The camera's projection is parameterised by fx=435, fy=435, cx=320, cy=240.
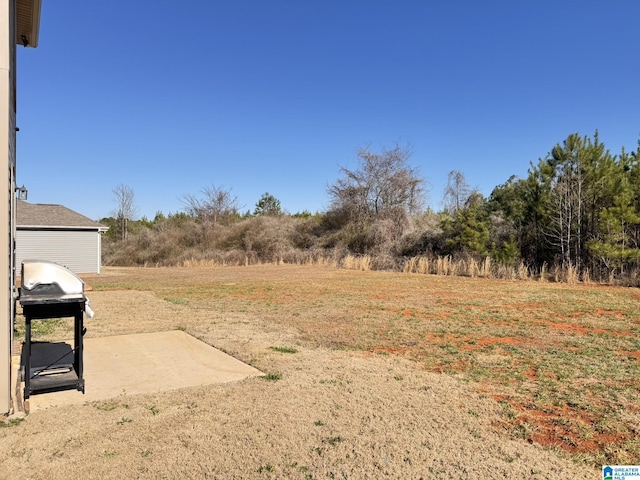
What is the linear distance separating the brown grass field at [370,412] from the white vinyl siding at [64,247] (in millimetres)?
14615

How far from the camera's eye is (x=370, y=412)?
363 centimetres

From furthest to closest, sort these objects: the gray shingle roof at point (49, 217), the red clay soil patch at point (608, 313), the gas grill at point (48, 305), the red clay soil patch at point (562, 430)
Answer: the gray shingle roof at point (49, 217), the red clay soil patch at point (608, 313), the gas grill at point (48, 305), the red clay soil patch at point (562, 430)

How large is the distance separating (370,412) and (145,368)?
2685mm

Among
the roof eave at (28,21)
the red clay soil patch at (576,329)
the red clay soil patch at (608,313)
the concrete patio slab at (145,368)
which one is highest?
the roof eave at (28,21)

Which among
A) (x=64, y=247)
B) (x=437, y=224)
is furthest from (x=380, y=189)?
(x=64, y=247)

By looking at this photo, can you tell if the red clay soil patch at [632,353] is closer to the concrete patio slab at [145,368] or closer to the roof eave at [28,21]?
the concrete patio slab at [145,368]

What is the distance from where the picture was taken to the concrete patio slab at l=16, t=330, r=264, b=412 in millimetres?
4023

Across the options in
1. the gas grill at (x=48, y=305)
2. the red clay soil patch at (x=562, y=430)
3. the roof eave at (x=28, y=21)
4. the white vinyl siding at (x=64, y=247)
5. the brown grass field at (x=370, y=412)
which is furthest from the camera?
the white vinyl siding at (x=64, y=247)

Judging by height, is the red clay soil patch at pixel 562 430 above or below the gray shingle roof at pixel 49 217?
below

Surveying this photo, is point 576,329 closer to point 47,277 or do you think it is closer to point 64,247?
point 47,277

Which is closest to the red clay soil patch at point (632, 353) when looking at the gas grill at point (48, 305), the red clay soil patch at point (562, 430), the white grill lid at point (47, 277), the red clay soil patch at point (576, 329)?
the red clay soil patch at point (576, 329)

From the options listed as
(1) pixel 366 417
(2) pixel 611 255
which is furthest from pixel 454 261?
(1) pixel 366 417

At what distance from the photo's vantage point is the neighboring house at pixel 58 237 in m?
19.0

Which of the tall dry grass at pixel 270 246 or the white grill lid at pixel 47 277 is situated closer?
the white grill lid at pixel 47 277
